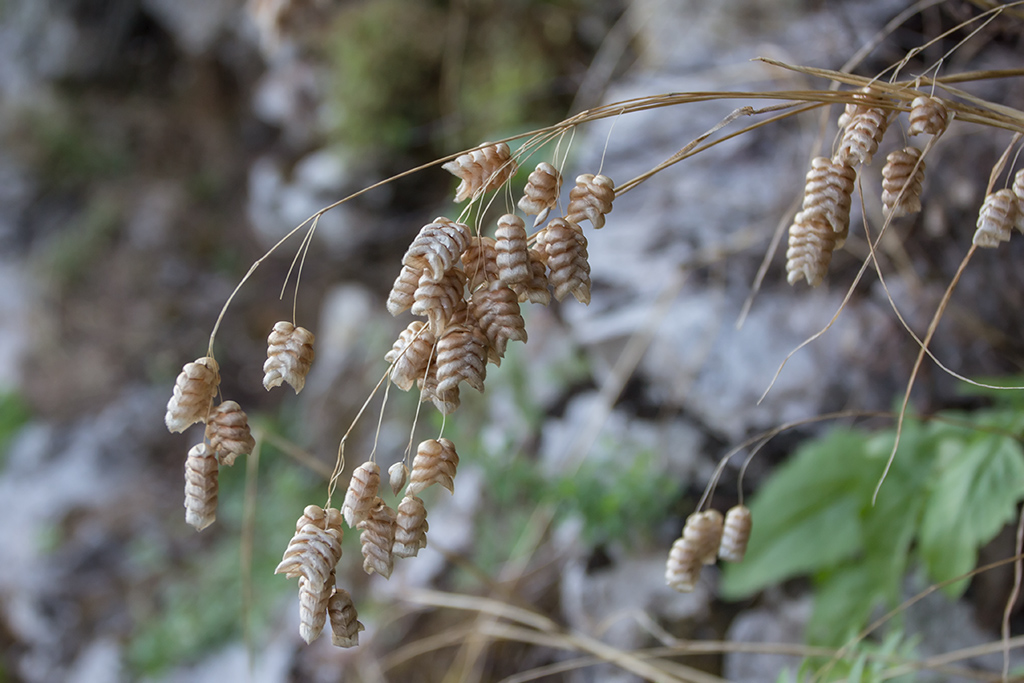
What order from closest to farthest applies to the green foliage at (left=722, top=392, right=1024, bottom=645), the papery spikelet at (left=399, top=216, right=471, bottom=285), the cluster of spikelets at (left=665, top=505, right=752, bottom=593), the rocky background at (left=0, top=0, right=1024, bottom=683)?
the papery spikelet at (left=399, top=216, right=471, bottom=285) → the cluster of spikelets at (left=665, top=505, right=752, bottom=593) → the green foliage at (left=722, top=392, right=1024, bottom=645) → the rocky background at (left=0, top=0, right=1024, bottom=683)

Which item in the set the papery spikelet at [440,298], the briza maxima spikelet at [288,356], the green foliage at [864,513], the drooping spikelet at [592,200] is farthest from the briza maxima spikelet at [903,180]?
the green foliage at [864,513]

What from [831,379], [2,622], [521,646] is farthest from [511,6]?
[2,622]

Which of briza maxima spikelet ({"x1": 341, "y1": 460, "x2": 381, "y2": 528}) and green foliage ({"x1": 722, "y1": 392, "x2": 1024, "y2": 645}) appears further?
green foliage ({"x1": 722, "y1": 392, "x2": 1024, "y2": 645})

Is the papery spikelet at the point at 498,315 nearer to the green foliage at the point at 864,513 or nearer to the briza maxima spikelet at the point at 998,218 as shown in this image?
the briza maxima spikelet at the point at 998,218

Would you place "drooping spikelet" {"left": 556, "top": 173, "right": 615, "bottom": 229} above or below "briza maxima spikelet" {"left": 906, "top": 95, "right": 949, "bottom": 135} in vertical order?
above

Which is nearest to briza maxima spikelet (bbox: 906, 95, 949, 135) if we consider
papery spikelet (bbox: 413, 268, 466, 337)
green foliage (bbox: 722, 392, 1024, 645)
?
papery spikelet (bbox: 413, 268, 466, 337)

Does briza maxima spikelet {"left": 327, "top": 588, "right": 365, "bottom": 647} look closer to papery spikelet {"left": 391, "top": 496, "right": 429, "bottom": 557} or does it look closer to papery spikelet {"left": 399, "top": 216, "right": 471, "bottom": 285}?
papery spikelet {"left": 391, "top": 496, "right": 429, "bottom": 557}

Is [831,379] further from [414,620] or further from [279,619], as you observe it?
[279,619]
